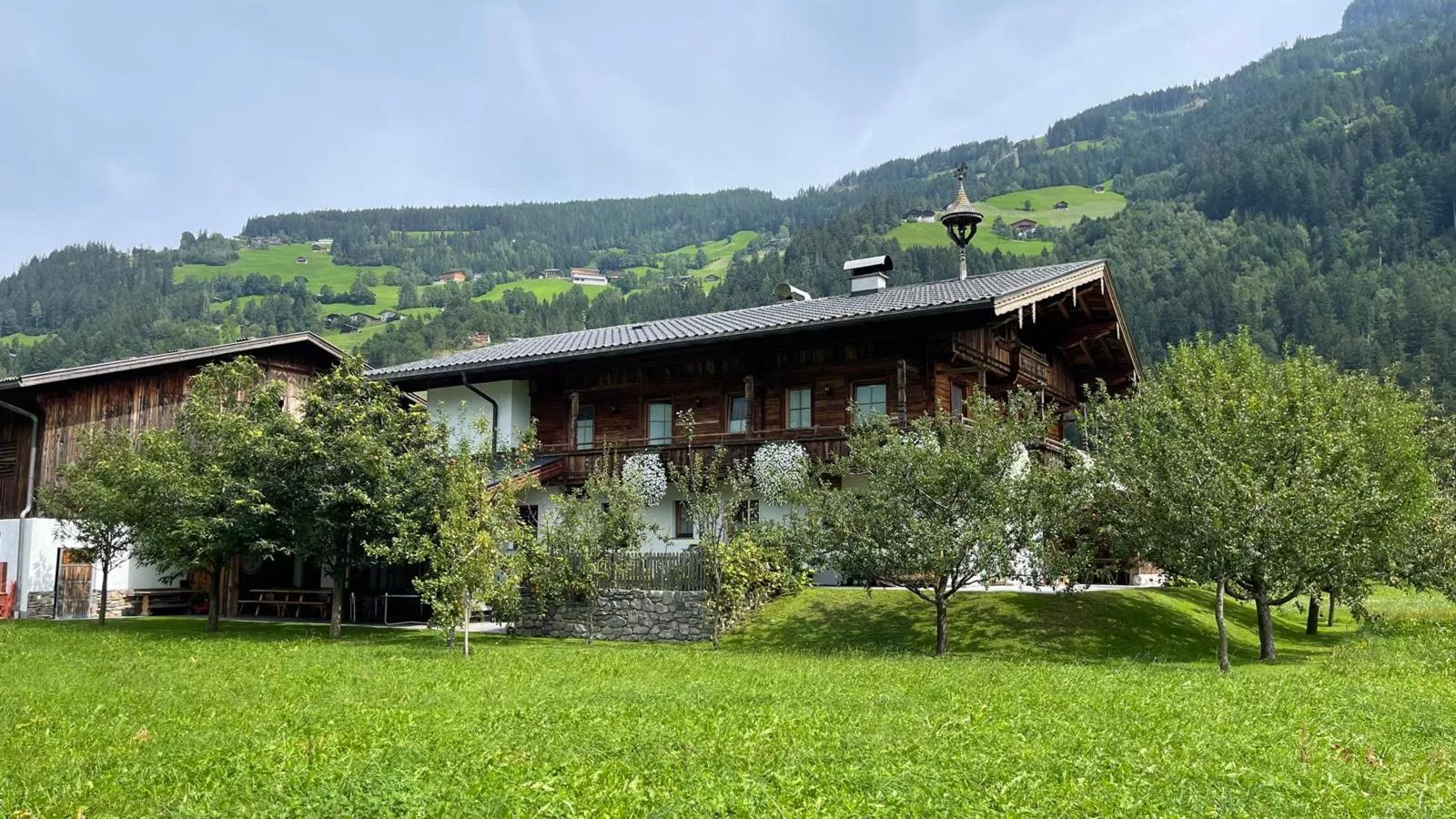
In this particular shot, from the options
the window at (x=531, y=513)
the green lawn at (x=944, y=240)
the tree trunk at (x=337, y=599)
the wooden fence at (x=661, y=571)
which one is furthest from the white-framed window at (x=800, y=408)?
the green lawn at (x=944, y=240)

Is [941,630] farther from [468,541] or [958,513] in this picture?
[468,541]

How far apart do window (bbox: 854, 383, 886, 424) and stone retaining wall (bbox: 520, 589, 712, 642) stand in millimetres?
7349

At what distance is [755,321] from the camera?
86.6 feet

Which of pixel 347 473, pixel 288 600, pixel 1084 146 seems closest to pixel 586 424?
pixel 288 600

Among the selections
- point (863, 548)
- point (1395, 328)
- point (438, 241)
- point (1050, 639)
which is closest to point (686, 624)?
point (863, 548)

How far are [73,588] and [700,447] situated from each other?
52.6 feet

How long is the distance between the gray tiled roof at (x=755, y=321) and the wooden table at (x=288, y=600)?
20.5 ft

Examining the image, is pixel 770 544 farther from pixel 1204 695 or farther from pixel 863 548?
pixel 1204 695

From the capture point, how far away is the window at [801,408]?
1041 inches

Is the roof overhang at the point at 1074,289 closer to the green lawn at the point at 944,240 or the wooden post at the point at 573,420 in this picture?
the wooden post at the point at 573,420

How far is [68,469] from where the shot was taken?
74.6ft

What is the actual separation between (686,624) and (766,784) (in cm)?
1291

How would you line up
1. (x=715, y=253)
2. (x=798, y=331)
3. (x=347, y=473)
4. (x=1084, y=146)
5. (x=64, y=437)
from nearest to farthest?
(x=347, y=473), (x=798, y=331), (x=64, y=437), (x=715, y=253), (x=1084, y=146)

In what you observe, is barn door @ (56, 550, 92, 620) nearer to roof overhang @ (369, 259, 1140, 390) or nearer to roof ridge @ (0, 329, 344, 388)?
roof ridge @ (0, 329, 344, 388)
